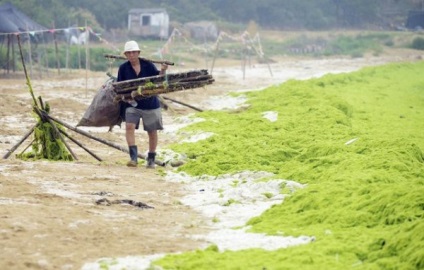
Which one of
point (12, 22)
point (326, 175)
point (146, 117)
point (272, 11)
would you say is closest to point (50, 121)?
point (146, 117)

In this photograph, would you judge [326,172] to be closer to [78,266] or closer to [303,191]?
[303,191]

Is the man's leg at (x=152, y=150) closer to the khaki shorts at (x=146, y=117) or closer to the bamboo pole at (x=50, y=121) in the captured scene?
the khaki shorts at (x=146, y=117)

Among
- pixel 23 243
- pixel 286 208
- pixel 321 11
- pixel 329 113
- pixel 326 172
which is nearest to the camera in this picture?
pixel 23 243

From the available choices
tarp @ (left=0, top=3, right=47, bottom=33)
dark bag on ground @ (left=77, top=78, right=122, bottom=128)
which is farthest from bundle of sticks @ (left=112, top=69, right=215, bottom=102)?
tarp @ (left=0, top=3, right=47, bottom=33)

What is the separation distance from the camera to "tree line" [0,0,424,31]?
56.8m

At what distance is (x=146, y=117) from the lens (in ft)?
39.0

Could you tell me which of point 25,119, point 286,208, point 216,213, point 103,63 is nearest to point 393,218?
point 286,208

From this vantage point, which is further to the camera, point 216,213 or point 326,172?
point 326,172

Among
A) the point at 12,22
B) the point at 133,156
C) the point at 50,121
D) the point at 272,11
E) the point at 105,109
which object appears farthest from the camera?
the point at 272,11

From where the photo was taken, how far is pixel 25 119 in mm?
17547

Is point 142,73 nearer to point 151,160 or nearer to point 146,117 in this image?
point 146,117

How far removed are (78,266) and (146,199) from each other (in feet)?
9.82

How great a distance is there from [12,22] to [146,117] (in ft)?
69.1

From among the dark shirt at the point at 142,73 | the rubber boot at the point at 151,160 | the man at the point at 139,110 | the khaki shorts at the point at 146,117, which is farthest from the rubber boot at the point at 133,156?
the dark shirt at the point at 142,73
